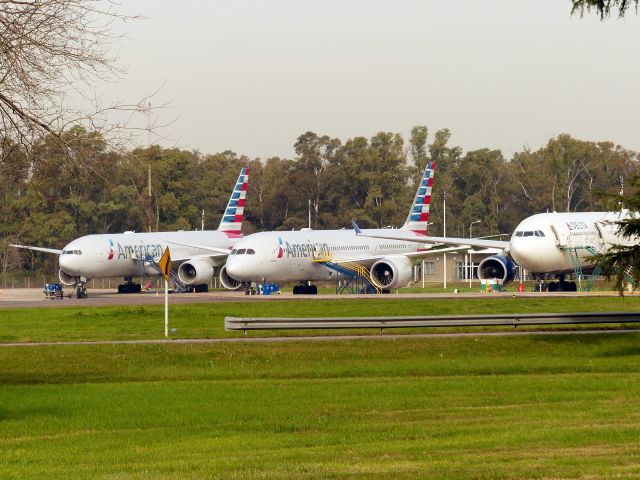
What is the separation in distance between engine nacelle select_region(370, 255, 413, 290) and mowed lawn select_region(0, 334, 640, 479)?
39.0 meters

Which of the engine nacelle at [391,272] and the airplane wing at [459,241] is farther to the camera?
the engine nacelle at [391,272]

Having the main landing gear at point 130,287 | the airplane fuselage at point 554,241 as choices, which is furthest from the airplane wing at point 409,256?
the main landing gear at point 130,287

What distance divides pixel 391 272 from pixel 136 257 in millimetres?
16762

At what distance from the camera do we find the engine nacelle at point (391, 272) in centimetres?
6981

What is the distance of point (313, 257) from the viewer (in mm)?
73062

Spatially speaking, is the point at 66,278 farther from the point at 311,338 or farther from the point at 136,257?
the point at 311,338

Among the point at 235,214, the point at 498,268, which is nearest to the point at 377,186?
the point at 235,214

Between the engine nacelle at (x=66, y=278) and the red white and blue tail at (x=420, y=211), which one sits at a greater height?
the red white and blue tail at (x=420, y=211)

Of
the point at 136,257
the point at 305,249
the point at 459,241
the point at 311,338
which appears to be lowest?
the point at 311,338

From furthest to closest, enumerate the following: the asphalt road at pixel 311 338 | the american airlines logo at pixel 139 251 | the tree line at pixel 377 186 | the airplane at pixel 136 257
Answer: the tree line at pixel 377 186, the american airlines logo at pixel 139 251, the airplane at pixel 136 257, the asphalt road at pixel 311 338

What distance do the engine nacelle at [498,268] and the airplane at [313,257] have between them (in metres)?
5.09

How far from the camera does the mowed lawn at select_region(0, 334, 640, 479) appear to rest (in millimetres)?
13281

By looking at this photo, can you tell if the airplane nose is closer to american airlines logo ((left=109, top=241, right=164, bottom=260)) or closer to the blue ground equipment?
the blue ground equipment

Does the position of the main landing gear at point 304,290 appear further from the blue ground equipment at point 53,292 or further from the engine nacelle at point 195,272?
the blue ground equipment at point 53,292
